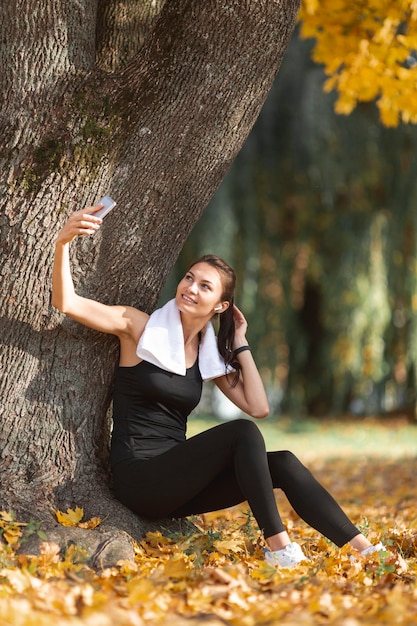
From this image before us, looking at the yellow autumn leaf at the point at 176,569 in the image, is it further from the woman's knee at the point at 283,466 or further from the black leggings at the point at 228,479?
the woman's knee at the point at 283,466

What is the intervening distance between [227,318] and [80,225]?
40.9 inches

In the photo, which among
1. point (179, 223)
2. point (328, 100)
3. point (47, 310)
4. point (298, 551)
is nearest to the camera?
point (298, 551)

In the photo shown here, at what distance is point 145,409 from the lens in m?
3.78

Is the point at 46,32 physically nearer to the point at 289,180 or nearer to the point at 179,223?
the point at 179,223

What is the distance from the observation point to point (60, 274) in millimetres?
3455

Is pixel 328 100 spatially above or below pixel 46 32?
above

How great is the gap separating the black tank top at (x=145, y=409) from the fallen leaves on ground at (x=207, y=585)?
38 cm

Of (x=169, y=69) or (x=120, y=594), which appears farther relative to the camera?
(x=169, y=69)

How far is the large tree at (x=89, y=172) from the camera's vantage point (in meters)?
3.61

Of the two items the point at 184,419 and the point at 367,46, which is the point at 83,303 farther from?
the point at 367,46

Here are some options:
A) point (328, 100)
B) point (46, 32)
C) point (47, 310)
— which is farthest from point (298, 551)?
point (328, 100)

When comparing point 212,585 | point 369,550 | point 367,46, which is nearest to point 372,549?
point 369,550

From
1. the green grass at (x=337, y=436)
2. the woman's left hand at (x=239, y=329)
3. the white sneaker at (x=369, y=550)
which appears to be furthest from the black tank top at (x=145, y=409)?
the green grass at (x=337, y=436)

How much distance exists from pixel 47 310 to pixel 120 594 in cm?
133
